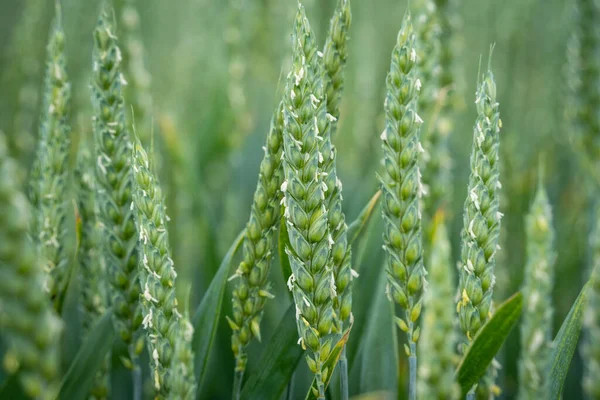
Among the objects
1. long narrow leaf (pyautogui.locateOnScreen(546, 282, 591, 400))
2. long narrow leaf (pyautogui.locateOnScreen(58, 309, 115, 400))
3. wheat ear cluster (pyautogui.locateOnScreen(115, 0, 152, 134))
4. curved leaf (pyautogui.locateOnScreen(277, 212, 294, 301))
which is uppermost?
wheat ear cluster (pyautogui.locateOnScreen(115, 0, 152, 134))

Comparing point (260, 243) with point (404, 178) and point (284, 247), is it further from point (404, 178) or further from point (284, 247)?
point (404, 178)

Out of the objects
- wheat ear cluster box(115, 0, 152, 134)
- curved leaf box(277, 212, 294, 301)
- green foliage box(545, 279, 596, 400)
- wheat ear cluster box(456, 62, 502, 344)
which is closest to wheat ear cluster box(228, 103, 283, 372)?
curved leaf box(277, 212, 294, 301)

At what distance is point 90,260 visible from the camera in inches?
36.4

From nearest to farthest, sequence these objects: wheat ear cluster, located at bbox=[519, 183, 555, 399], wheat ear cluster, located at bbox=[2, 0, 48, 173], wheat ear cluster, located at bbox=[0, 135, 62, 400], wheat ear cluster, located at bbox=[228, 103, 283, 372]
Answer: wheat ear cluster, located at bbox=[0, 135, 62, 400] → wheat ear cluster, located at bbox=[519, 183, 555, 399] → wheat ear cluster, located at bbox=[228, 103, 283, 372] → wheat ear cluster, located at bbox=[2, 0, 48, 173]

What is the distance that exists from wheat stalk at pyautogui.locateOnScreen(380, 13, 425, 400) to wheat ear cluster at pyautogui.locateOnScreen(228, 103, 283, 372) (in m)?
0.15

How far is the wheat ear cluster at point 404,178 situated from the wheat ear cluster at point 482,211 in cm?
6

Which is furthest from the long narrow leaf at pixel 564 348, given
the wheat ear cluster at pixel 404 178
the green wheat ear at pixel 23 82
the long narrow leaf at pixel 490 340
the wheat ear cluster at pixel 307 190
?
the green wheat ear at pixel 23 82

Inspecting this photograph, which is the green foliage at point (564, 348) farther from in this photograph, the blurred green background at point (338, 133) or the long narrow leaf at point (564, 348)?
the blurred green background at point (338, 133)

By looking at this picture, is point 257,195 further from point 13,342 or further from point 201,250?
point 201,250

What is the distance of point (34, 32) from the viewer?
152cm

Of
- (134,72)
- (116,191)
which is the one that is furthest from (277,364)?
(134,72)

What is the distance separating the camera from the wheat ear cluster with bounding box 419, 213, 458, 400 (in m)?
0.54

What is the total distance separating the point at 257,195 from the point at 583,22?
3.45ft

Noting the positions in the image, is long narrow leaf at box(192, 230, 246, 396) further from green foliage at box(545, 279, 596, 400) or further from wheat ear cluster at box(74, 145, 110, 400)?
green foliage at box(545, 279, 596, 400)
